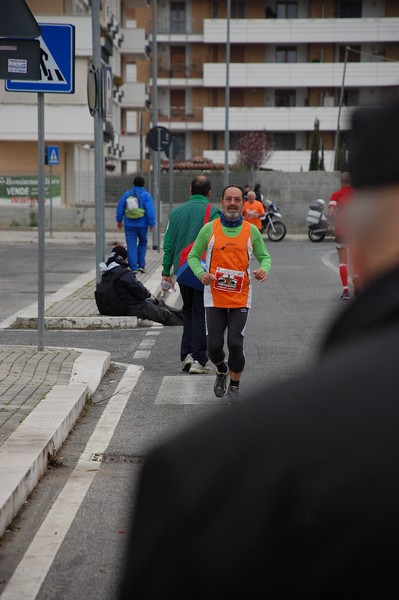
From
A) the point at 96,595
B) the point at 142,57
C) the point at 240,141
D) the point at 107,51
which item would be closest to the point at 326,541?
the point at 96,595

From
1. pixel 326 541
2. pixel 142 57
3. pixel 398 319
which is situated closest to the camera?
pixel 326 541

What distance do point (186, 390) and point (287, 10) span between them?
230ft

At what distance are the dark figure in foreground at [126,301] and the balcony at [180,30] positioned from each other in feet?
211

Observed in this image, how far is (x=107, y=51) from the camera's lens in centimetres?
5478

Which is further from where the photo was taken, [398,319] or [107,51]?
[107,51]

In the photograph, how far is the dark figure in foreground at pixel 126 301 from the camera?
15.3 meters

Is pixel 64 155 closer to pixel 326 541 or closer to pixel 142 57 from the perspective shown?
pixel 142 57

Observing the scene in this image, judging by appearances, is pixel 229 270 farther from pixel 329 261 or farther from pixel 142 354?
pixel 329 261

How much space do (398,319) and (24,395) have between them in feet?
25.5

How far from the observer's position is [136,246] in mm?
23406

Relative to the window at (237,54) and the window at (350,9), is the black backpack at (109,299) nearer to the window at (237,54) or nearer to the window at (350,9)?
the window at (237,54)

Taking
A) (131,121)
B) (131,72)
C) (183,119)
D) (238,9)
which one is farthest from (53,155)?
(238,9)

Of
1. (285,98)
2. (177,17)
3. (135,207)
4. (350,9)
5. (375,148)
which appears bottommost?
(135,207)

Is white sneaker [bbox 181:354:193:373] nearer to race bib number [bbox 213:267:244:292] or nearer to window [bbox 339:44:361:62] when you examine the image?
race bib number [bbox 213:267:244:292]
